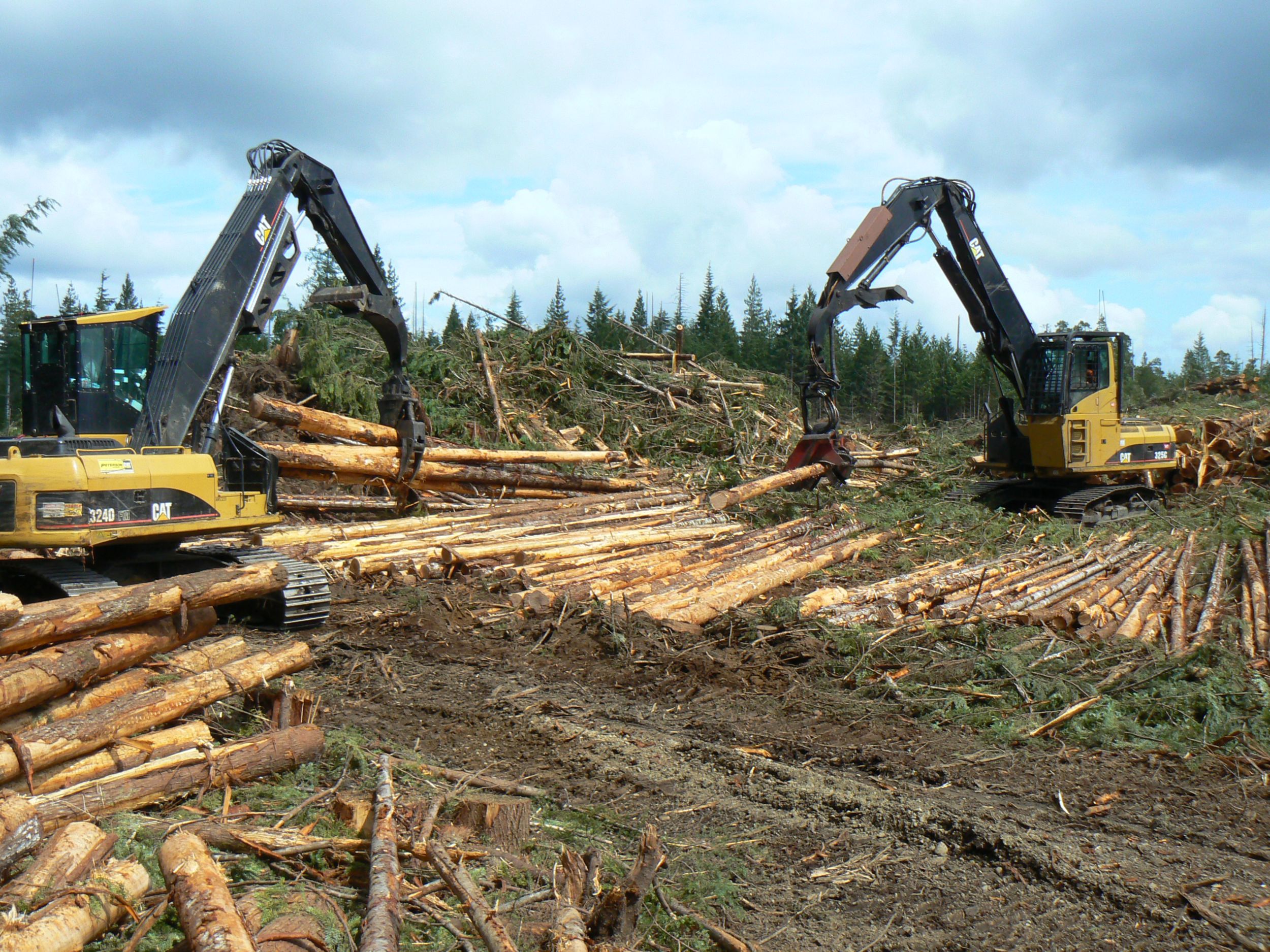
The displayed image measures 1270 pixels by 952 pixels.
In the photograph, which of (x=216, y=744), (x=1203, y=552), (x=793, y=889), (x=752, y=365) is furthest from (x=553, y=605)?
(x=752, y=365)

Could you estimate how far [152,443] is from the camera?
325 inches

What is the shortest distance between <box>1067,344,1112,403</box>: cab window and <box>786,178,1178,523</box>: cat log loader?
15 millimetres

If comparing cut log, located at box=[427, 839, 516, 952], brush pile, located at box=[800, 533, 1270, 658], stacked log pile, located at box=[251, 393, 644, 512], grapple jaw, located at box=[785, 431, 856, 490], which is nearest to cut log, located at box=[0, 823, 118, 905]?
cut log, located at box=[427, 839, 516, 952]

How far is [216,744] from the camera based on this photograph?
566 cm

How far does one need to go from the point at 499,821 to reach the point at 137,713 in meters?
2.20

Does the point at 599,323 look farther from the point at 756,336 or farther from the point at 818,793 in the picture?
the point at 818,793

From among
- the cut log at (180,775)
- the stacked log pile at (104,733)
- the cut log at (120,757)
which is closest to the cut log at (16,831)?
the stacked log pile at (104,733)

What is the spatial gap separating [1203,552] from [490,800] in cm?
1029

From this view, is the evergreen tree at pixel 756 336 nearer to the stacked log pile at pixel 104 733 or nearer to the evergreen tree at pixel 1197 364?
the evergreen tree at pixel 1197 364

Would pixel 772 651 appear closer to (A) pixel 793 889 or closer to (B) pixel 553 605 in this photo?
(B) pixel 553 605

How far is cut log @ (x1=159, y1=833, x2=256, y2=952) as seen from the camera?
3.12 m

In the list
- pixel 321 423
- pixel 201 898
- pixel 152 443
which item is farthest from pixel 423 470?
pixel 201 898

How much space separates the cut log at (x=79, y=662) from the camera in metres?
4.96

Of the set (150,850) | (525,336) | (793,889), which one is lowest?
(793,889)
